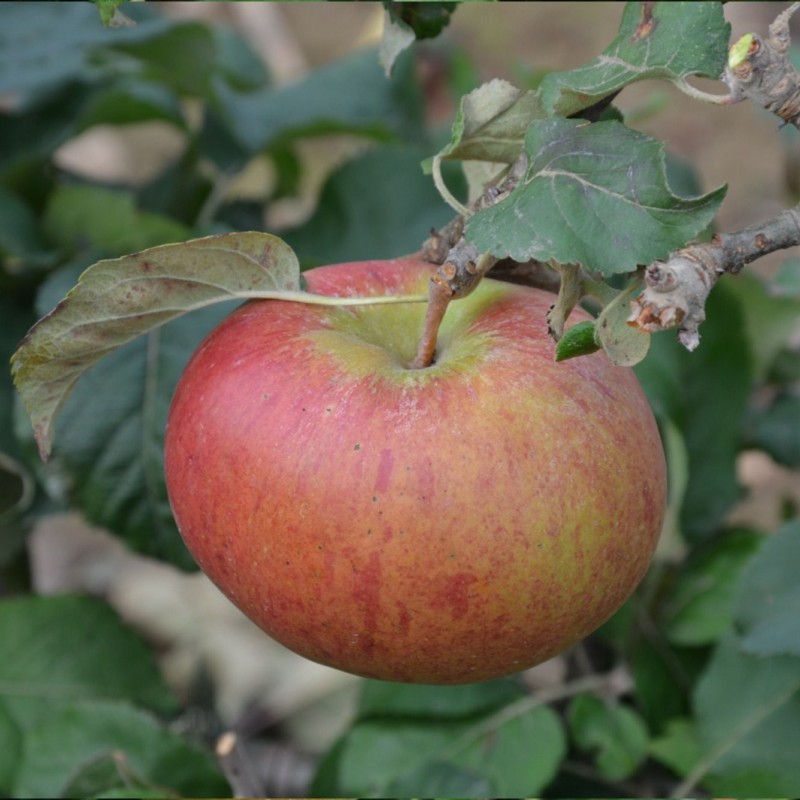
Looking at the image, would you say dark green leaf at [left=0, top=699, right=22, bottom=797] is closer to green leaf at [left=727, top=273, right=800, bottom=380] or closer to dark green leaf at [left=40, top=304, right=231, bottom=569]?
dark green leaf at [left=40, top=304, right=231, bottom=569]

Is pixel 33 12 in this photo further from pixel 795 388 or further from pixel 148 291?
pixel 795 388

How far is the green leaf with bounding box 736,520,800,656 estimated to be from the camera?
67cm

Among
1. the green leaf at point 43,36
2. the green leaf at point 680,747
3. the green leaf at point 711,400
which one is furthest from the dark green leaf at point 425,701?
the green leaf at point 43,36

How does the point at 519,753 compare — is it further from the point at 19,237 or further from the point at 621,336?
the point at 19,237

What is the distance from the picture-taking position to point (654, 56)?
0.44 m

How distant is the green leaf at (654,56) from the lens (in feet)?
1.42

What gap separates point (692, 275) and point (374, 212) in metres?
0.65

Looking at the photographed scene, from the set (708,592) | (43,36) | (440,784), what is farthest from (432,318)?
(43,36)

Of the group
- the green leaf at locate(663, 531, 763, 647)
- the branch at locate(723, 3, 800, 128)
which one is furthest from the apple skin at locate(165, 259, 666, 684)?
the green leaf at locate(663, 531, 763, 647)

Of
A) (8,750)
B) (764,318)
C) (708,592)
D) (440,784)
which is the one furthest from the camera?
(764,318)

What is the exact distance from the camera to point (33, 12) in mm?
975

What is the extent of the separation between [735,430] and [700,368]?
6cm

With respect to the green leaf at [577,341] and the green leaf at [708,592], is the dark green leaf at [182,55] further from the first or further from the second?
the green leaf at [577,341]

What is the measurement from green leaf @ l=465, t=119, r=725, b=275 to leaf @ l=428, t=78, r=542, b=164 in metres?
0.04
